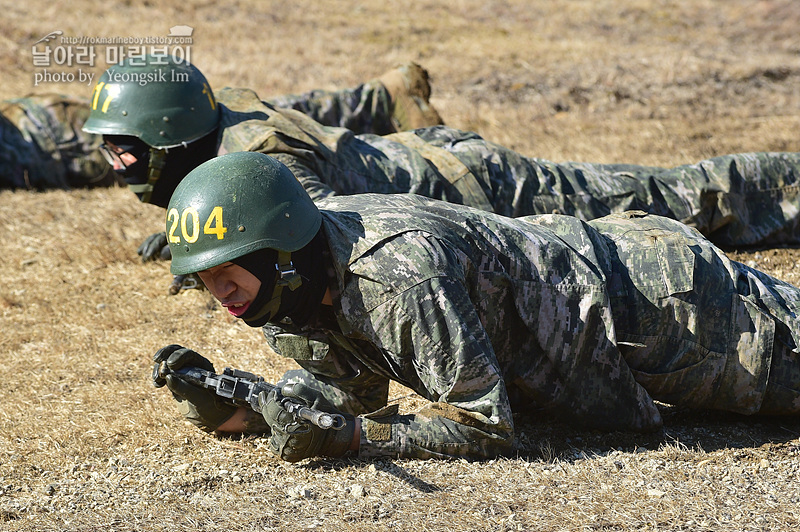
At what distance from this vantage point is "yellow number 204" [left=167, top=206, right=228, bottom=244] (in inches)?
136

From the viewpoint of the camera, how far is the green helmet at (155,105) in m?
5.88

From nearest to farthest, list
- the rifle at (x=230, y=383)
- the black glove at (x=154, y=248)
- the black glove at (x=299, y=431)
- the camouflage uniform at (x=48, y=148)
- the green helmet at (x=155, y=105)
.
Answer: the black glove at (x=299, y=431), the rifle at (x=230, y=383), the green helmet at (x=155, y=105), the black glove at (x=154, y=248), the camouflage uniform at (x=48, y=148)

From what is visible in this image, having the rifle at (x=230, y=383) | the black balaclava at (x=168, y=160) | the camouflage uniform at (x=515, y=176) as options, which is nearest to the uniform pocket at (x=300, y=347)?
the rifle at (x=230, y=383)

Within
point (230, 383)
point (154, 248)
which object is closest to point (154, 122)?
point (154, 248)

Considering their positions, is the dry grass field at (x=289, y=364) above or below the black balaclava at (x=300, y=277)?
below

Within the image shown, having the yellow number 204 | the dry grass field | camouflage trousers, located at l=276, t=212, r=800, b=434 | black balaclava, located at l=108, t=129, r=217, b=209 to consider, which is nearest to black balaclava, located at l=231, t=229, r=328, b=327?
the yellow number 204

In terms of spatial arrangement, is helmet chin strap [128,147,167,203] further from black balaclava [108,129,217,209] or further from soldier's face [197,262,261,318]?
soldier's face [197,262,261,318]

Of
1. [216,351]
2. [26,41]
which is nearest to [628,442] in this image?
[216,351]

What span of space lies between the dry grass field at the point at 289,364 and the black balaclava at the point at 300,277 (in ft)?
2.38

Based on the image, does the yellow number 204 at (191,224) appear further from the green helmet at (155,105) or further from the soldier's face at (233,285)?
the green helmet at (155,105)

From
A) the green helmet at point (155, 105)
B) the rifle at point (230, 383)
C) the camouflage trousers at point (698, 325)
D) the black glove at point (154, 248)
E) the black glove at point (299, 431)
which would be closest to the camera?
the black glove at point (299, 431)

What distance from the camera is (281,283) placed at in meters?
3.49

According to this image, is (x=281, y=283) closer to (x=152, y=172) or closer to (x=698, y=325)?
(x=698, y=325)

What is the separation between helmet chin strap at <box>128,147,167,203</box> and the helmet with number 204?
2.48 metres
